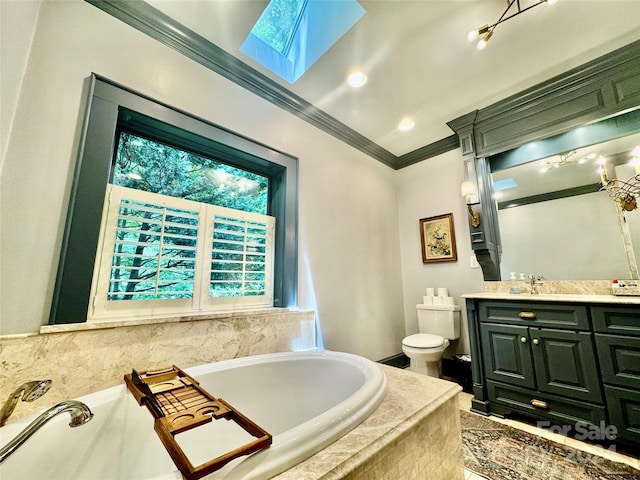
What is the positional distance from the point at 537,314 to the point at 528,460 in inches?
33.3

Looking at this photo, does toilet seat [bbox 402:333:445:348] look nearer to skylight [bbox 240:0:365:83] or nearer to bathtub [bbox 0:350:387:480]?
bathtub [bbox 0:350:387:480]

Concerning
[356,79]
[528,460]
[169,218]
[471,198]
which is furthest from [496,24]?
[528,460]

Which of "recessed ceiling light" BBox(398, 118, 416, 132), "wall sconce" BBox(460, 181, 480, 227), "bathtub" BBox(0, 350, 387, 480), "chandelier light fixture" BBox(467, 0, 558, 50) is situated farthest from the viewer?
"recessed ceiling light" BBox(398, 118, 416, 132)

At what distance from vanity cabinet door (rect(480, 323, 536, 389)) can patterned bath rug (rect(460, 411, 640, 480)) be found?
12.4 inches

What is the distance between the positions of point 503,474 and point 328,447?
1.21m

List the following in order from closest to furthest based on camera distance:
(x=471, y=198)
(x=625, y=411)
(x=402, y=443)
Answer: (x=402, y=443) < (x=625, y=411) < (x=471, y=198)

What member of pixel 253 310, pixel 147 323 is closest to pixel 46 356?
pixel 147 323

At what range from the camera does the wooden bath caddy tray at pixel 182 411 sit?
0.59 m

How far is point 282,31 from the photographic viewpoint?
5.69 feet

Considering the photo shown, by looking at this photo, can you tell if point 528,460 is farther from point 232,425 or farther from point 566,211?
point 566,211

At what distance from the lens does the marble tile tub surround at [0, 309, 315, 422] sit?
989 mm

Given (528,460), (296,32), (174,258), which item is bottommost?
(528,460)

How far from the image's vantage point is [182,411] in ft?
2.72

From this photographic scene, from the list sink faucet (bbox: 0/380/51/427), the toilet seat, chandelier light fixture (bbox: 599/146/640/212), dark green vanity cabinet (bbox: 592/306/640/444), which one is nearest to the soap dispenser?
dark green vanity cabinet (bbox: 592/306/640/444)
